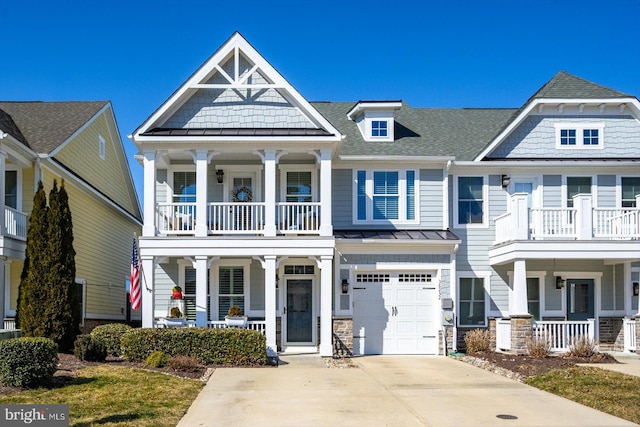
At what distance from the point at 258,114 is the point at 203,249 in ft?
13.0

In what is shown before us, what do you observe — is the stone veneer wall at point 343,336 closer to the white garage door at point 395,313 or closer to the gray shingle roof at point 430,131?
the white garage door at point 395,313

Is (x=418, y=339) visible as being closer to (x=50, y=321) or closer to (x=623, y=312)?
(x=623, y=312)

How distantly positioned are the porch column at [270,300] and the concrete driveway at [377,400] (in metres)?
1.91

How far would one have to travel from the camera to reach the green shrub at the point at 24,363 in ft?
42.1

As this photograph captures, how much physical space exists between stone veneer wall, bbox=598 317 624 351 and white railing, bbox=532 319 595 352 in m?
1.49

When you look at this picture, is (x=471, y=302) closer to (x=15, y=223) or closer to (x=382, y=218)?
(x=382, y=218)

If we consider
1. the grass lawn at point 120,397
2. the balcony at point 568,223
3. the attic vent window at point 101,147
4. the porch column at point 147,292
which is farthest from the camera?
the attic vent window at point 101,147

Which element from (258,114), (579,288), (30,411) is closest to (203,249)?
(258,114)

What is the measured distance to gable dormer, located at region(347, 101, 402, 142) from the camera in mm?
23000

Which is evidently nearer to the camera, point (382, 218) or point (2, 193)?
point (2, 193)

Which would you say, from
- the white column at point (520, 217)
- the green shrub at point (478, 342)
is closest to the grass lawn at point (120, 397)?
the green shrub at point (478, 342)

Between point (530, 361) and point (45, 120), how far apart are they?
16702 millimetres

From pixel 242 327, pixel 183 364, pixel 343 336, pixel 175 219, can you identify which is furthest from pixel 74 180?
pixel 343 336

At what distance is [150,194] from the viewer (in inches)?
776
